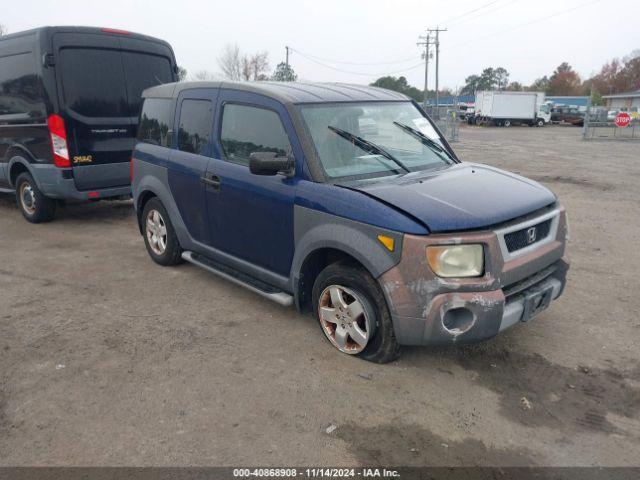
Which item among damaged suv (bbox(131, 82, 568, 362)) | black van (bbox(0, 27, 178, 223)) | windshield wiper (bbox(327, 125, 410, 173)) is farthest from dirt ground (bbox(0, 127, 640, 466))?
black van (bbox(0, 27, 178, 223))

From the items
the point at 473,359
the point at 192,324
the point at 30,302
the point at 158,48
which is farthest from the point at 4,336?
the point at 158,48

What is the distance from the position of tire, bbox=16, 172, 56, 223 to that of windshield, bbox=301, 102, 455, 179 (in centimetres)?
538

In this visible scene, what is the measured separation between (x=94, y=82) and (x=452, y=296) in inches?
242

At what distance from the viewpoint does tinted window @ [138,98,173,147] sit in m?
5.23

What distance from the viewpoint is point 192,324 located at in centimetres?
434

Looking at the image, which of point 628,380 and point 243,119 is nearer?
point 628,380

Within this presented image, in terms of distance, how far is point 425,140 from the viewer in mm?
4496

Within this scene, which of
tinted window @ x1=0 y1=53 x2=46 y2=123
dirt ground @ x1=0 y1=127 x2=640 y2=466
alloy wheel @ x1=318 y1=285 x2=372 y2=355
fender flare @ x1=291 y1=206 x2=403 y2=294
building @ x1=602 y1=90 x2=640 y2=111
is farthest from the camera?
building @ x1=602 y1=90 x2=640 y2=111

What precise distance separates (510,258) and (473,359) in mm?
879

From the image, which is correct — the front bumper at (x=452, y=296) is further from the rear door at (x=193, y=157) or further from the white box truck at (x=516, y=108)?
the white box truck at (x=516, y=108)

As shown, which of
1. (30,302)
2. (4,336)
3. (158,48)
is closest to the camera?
(4,336)

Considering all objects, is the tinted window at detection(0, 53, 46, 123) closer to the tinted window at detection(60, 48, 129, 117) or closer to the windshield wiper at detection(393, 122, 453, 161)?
the tinted window at detection(60, 48, 129, 117)

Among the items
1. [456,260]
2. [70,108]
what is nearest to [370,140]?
[456,260]

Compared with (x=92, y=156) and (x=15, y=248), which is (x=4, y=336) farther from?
(x=92, y=156)
